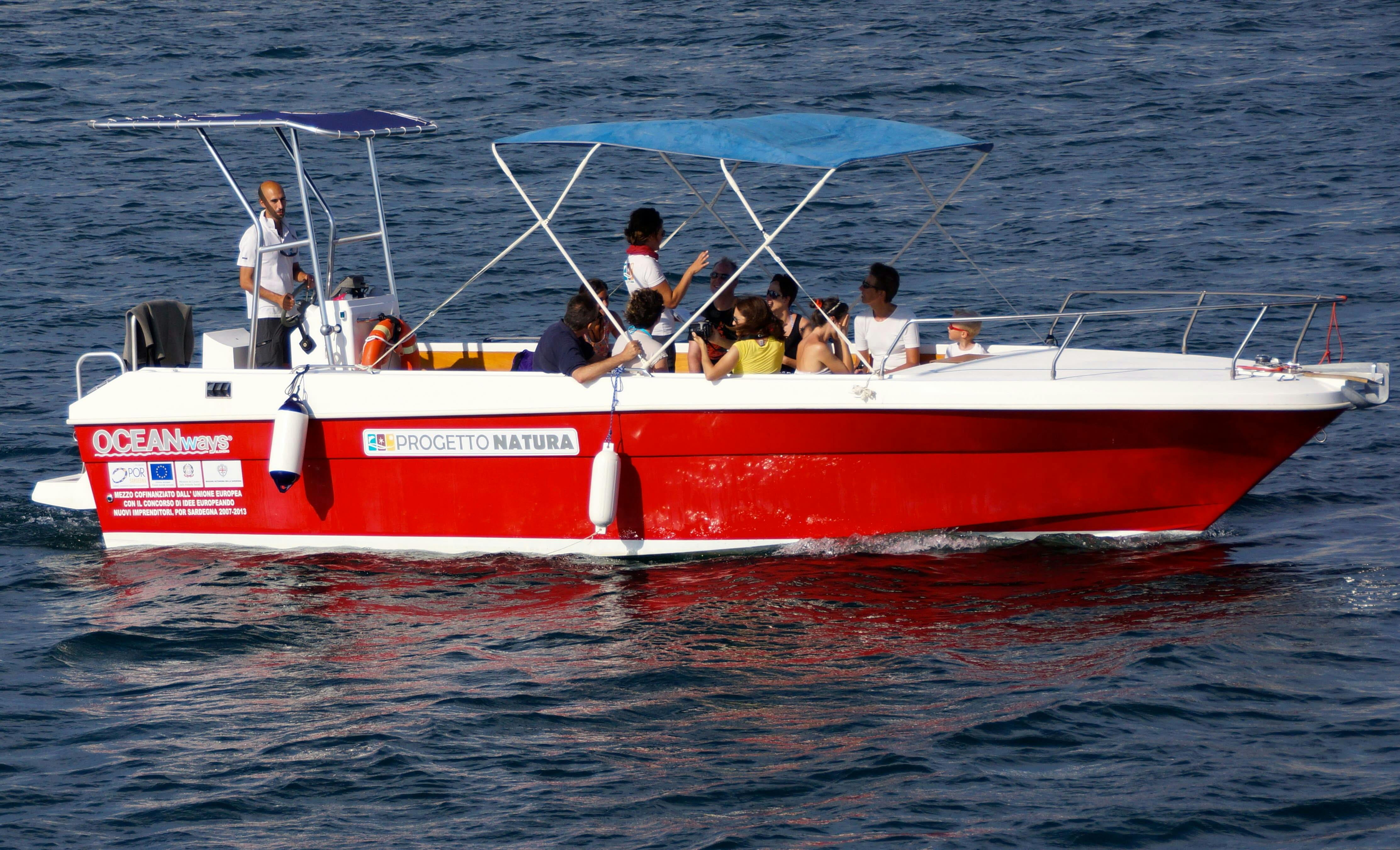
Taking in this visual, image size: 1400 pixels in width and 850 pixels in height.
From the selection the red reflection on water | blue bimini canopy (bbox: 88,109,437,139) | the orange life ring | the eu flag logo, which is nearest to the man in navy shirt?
the orange life ring

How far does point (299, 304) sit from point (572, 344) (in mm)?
1988

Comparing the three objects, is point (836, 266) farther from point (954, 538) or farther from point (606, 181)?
point (954, 538)

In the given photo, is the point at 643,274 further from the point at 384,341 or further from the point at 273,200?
the point at 273,200

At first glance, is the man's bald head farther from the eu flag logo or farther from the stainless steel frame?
the eu flag logo

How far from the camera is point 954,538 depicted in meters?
7.77

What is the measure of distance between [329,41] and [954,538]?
21260 mm

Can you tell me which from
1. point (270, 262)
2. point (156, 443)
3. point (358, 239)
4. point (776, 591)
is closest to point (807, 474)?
point (776, 591)

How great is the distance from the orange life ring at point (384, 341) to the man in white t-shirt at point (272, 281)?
0.61 meters

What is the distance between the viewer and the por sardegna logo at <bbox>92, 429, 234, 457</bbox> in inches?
329

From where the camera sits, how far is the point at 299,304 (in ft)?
28.6

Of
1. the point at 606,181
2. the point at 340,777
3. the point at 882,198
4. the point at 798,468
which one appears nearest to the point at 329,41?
the point at 606,181

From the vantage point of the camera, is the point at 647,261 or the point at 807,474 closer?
the point at 807,474

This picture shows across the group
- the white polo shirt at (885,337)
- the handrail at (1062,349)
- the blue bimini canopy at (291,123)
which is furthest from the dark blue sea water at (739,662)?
the blue bimini canopy at (291,123)

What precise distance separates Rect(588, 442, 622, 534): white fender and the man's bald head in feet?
8.26
